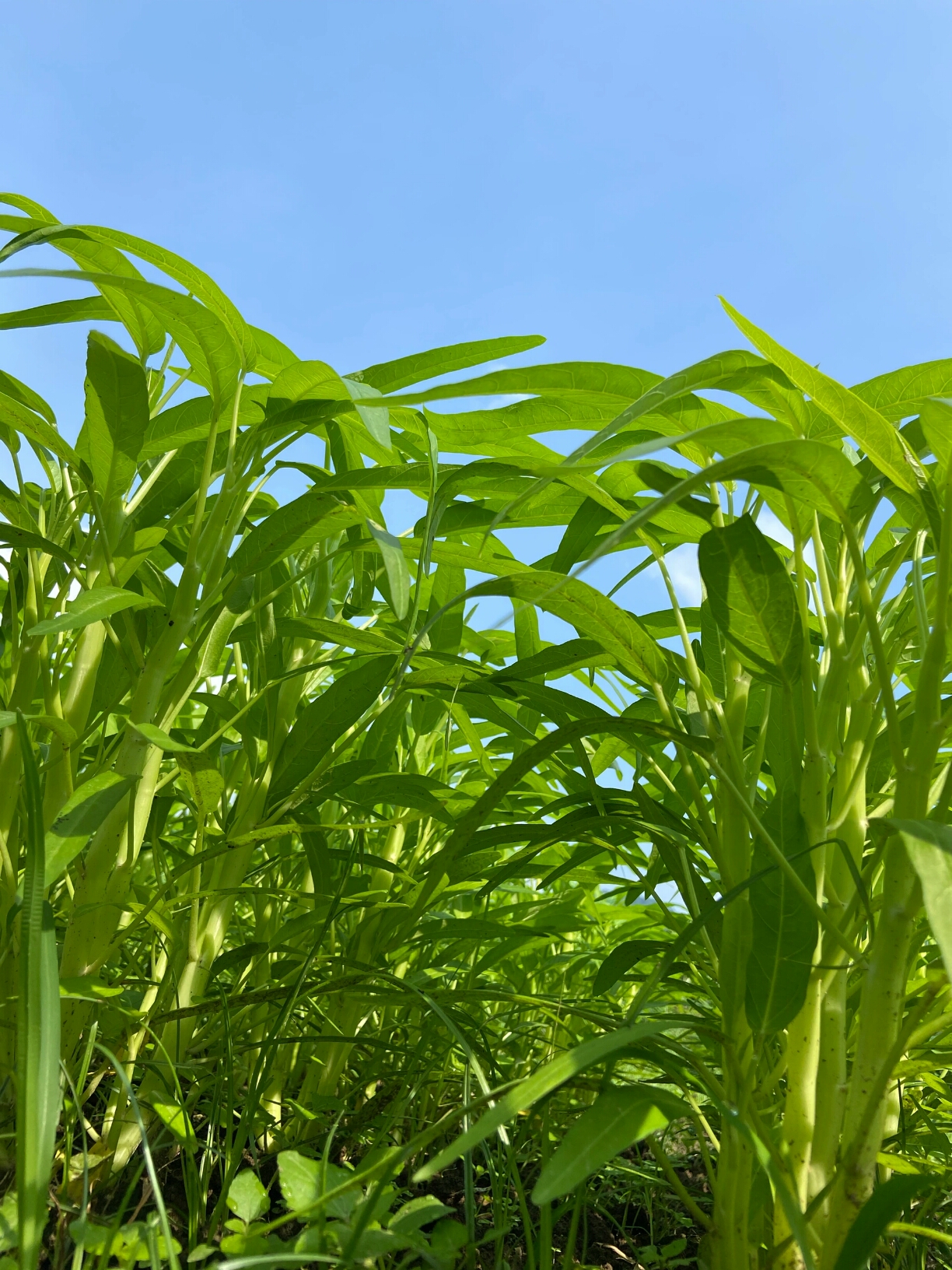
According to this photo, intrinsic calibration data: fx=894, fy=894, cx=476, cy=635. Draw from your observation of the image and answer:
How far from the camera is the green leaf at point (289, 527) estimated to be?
0.69 metres

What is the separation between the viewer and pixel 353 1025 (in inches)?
34.7

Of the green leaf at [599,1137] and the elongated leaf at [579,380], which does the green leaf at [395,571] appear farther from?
the green leaf at [599,1137]

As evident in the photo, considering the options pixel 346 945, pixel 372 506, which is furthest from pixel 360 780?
pixel 372 506

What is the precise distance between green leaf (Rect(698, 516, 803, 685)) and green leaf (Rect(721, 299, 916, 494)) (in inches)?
3.8

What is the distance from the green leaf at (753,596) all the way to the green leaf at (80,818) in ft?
1.28

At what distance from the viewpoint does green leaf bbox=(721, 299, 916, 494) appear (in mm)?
523

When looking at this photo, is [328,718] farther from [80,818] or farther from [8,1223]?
[8,1223]

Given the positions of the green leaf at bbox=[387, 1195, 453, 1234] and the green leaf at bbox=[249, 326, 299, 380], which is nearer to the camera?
the green leaf at bbox=[387, 1195, 453, 1234]

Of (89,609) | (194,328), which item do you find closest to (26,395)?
(194,328)

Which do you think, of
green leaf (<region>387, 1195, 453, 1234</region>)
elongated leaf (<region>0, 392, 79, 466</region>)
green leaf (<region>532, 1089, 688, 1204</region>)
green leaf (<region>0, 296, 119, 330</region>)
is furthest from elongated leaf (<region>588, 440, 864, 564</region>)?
green leaf (<region>0, 296, 119, 330</region>)

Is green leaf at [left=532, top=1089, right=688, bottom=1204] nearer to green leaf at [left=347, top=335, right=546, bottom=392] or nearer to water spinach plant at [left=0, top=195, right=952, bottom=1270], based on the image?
water spinach plant at [left=0, top=195, right=952, bottom=1270]

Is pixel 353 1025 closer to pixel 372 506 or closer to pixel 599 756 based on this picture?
pixel 599 756

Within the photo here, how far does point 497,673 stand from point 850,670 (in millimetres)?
267

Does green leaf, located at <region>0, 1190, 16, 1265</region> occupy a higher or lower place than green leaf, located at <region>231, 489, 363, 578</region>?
lower
